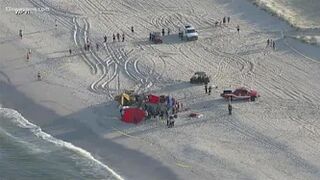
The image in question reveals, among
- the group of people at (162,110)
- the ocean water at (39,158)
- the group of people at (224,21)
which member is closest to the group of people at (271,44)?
the group of people at (224,21)

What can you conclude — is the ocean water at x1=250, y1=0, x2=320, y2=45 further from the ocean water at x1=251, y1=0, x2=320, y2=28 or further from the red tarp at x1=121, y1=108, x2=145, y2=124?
the red tarp at x1=121, y1=108, x2=145, y2=124

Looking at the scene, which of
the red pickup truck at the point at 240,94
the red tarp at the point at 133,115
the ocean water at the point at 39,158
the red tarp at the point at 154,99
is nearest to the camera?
the ocean water at the point at 39,158

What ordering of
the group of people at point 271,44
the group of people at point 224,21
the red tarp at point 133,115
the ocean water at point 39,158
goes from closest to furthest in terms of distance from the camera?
1. the ocean water at point 39,158
2. the red tarp at point 133,115
3. the group of people at point 271,44
4. the group of people at point 224,21

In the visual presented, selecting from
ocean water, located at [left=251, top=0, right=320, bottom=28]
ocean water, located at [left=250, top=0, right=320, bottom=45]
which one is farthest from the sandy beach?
ocean water, located at [left=251, top=0, right=320, bottom=28]

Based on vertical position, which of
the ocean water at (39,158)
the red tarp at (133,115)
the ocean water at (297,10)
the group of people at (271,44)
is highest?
the ocean water at (297,10)

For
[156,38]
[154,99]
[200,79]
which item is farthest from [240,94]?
[156,38]

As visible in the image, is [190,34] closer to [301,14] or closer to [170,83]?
[170,83]

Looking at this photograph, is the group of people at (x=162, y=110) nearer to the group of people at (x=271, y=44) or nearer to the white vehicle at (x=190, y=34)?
the white vehicle at (x=190, y=34)
